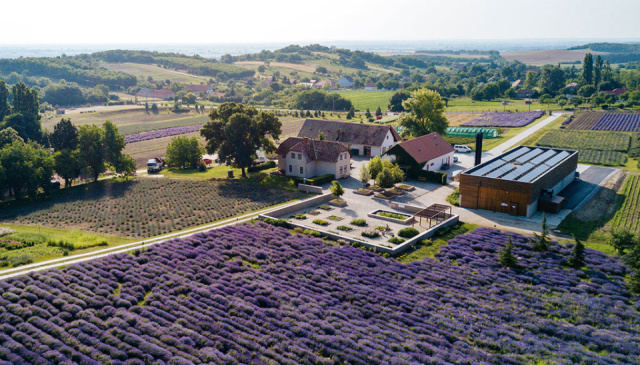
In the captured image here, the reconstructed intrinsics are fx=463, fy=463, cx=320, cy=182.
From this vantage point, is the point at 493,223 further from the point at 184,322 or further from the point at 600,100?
the point at 600,100

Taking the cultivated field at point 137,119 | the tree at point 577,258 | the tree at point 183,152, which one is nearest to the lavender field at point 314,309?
the tree at point 577,258

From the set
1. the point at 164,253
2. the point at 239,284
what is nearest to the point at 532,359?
the point at 239,284

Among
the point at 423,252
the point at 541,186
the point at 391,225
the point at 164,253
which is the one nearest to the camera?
the point at 164,253

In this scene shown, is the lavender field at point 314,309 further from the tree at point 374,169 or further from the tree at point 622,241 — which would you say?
the tree at point 374,169

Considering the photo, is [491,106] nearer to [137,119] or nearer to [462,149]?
[462,149]

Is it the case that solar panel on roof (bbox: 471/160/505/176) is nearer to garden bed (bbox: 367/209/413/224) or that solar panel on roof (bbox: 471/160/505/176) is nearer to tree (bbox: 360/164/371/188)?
garden bed (bbox: 367/209/413/224)
